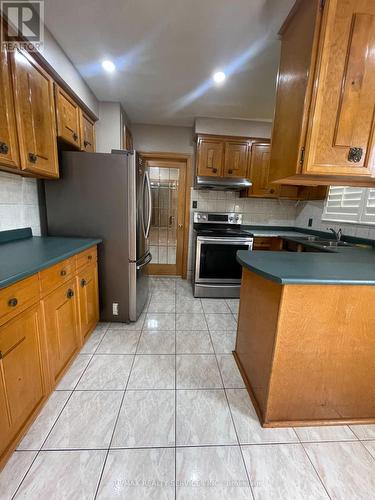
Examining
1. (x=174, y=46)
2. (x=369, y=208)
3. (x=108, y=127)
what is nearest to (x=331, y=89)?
(x=174, y=46)

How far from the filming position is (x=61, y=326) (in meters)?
1.52

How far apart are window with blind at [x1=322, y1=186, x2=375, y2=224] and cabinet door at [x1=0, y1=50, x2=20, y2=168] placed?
125 inches

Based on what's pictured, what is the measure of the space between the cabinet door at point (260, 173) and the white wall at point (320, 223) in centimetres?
56

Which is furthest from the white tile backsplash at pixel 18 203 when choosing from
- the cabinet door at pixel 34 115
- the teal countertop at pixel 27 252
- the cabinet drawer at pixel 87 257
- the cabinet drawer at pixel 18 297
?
the cabinet drawer at pixel 18 297

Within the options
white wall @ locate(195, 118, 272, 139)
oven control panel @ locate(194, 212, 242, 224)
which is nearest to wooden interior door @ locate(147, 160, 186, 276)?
oven control panel @ locate(194, 212, 242, 224)

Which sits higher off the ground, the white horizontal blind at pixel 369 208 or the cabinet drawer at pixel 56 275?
the white horizontal blind at pixel 369 208

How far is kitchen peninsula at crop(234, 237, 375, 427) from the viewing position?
3.85 ft

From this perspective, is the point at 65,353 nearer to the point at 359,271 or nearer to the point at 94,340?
the point at 94,340

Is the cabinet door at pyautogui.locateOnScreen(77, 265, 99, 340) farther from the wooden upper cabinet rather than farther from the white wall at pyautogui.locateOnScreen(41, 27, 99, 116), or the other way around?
the wooden upper cabinet

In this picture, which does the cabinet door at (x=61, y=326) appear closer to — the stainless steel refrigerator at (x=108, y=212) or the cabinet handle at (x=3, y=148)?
the stainless steel refrigerator at (x=108, y=212)

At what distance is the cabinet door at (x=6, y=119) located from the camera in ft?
4.21

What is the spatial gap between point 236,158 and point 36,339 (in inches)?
123

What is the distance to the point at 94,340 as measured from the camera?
205 cm

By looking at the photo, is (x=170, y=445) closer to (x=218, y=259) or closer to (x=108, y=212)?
(x=108, y=212)
